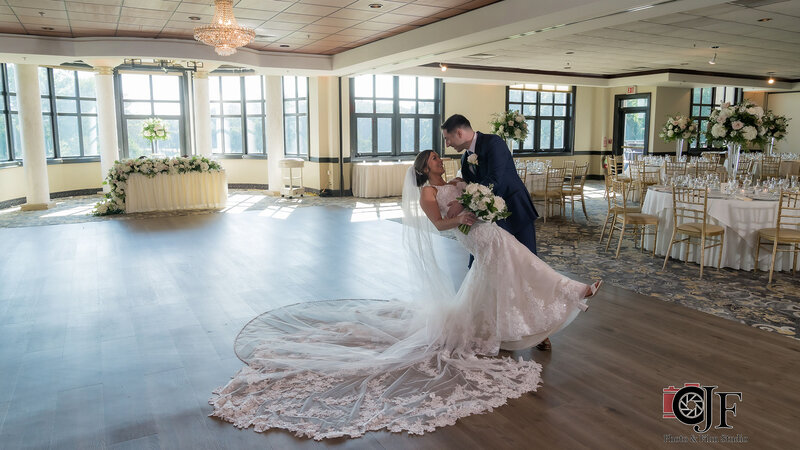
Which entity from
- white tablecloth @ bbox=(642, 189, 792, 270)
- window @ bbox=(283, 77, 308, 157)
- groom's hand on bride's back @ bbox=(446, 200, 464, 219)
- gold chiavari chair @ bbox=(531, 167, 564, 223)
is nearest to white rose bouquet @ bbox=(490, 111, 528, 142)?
gold chiavari chair @ bbox=(531, 167, 564, 223)

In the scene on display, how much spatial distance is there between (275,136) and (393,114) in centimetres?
313

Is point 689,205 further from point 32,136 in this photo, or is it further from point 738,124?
point 32,136

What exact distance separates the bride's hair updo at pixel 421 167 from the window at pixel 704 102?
682 inches

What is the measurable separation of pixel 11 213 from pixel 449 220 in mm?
11057

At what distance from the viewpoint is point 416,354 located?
13.4 ft

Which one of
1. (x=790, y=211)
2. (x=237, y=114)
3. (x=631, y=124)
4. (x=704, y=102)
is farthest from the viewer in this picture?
(x=704, y=102)

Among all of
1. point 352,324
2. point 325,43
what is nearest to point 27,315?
point 352,324

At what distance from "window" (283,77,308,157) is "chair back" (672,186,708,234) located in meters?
9.96

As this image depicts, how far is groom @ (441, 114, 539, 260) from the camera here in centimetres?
442

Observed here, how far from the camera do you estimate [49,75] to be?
13883mm

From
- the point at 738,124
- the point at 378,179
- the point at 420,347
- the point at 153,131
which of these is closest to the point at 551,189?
the point at 738,124

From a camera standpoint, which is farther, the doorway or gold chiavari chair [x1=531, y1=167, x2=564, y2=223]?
the doorway

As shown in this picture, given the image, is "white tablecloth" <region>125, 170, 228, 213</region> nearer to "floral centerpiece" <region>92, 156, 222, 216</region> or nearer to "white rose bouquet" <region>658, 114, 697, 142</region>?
"floral centerpiece" <region>92, 156, 222, 216</region>

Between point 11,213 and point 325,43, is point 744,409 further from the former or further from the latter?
point 11,213
